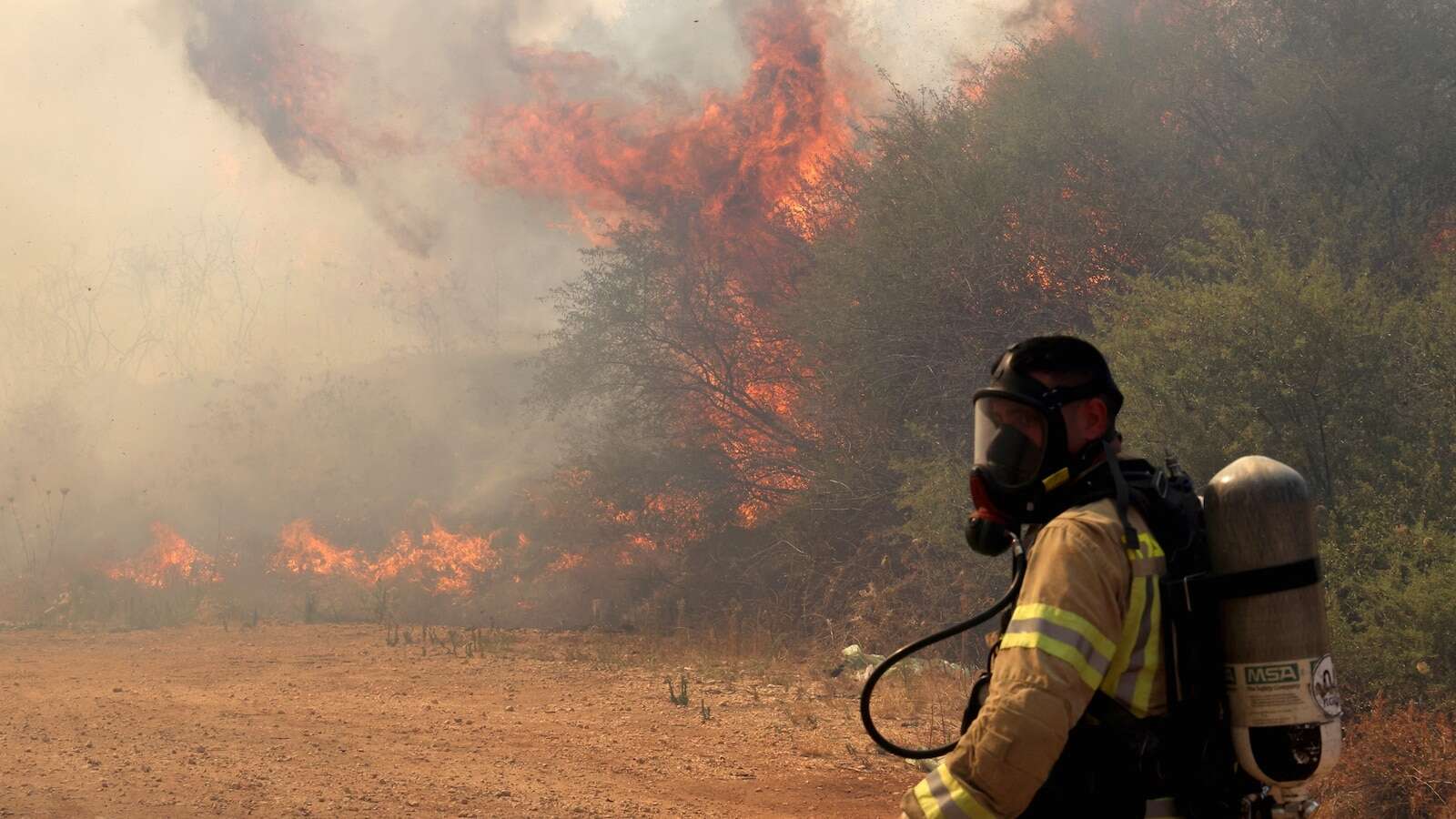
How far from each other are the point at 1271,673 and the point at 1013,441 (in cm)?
72

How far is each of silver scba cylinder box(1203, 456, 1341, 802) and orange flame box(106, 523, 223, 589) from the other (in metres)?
23.9

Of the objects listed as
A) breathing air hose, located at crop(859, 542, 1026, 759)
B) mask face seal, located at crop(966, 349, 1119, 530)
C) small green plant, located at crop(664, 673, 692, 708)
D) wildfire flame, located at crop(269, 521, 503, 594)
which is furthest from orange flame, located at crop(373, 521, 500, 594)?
mask face seal, located at crop(966, 349, 1119, 530)

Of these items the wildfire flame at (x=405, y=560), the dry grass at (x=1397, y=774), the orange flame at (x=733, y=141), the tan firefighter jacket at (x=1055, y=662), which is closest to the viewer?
the tan firefighter jacket at (x=1055, y=662)

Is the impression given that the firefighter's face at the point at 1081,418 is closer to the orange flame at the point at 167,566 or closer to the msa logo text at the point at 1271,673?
the msa logo text at the point at 1271,673

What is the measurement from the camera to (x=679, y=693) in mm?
11727

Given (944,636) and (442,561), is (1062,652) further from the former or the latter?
(442,561)

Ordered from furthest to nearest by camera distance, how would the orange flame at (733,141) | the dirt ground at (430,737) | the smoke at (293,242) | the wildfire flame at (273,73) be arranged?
the wildfire flame at (273,73), the smoke at (293,242), the orange flame at (733,141), the dirt ground at (430,737)

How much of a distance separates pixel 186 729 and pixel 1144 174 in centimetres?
1339

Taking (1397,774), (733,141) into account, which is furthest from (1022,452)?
(733,141)

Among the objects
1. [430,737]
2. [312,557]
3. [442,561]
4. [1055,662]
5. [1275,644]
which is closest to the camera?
[1055,662]

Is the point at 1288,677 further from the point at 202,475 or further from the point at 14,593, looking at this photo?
the point at 202,475

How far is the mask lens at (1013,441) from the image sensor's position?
268 centimetres

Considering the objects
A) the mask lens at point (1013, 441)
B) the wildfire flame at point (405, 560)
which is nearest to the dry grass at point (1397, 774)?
the mask lens at point (1013, 441)

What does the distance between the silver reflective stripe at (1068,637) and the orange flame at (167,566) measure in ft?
78.4
